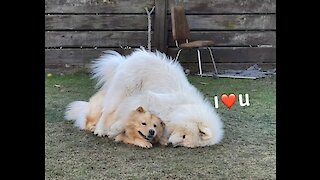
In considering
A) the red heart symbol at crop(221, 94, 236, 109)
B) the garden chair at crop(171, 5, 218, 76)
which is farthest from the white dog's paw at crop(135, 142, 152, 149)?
the garden chair at crop(171, 5, 218, 76)

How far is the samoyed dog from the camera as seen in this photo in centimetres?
173

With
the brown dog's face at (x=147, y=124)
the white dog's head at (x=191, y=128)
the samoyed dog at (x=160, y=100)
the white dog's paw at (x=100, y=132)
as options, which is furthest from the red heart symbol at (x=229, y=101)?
the white dog's paw at (x=100, y=132)

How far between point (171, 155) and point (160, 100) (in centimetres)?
25

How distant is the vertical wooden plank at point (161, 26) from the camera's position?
144 inches

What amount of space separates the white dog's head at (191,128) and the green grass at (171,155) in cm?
3

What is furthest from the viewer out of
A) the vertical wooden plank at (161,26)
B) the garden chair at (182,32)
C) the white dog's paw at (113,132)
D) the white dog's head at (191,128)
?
the vertical wooden plank at (161,26)

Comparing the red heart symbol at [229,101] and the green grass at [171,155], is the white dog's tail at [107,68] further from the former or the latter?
the red heart symbol at [229,101]

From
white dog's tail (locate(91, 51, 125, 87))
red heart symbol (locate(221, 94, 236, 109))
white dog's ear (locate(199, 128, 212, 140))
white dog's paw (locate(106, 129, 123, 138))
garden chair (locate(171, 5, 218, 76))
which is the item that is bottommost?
white dog's paw (locate(106, 129, 123, 138))

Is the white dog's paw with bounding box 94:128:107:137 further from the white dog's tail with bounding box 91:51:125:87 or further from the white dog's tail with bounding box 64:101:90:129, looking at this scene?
the white dog's tail with bounding box 91:51:125:87

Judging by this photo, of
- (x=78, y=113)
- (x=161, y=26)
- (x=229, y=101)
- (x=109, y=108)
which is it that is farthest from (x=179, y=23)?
(x=109, y=108)

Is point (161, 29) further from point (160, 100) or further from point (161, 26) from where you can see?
point (160, 100)

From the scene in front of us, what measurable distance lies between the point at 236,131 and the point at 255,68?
70.9 inches

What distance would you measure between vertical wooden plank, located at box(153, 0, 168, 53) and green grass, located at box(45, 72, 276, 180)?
56.3 inches
